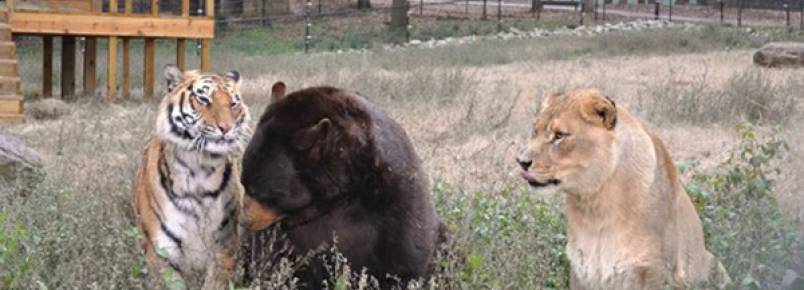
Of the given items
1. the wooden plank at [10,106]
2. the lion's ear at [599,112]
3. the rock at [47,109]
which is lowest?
the rock at [47,109]

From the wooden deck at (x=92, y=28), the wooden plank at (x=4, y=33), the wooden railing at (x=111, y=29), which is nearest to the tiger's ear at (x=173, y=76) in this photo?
the wooden deck at (x=92, y=28)

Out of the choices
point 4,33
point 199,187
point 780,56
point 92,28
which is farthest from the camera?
point 780,56

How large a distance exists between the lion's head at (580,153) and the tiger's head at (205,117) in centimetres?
143

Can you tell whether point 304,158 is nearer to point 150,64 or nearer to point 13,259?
point 13,259

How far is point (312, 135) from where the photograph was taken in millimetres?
6211

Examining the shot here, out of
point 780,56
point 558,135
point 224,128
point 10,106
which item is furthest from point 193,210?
point 780,56

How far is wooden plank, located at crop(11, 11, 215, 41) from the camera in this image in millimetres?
19219

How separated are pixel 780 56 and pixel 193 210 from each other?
2083 cm

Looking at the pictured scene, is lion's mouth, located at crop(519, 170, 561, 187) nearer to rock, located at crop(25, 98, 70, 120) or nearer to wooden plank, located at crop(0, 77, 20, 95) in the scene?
wooden plank, located at crop(0, 77, 20, 95)

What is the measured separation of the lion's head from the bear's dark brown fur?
0.72 m

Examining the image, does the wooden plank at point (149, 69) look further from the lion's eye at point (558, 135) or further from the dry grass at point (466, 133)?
the lion's eye at point (558, 135)

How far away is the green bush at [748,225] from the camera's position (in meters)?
6.63

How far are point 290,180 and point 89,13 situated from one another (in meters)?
14.2

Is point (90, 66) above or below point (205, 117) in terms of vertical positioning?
below
